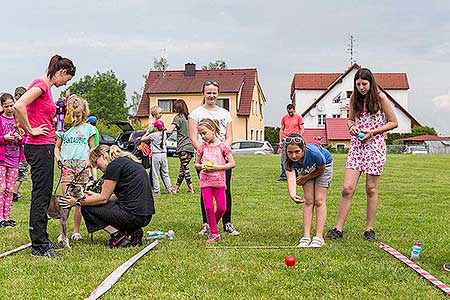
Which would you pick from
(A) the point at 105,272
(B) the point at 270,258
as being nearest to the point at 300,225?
(B) the point at 270,258

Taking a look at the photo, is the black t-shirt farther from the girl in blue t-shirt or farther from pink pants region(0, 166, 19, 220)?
pink pants region(0, 166, 19, 220)

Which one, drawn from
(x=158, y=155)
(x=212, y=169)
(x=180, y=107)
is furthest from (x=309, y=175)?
(x=158, y=155)

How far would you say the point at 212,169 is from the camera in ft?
22.6

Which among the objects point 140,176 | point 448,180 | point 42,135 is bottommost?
point 448,180

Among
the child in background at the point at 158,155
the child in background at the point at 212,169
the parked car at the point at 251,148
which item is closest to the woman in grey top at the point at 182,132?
the child in background at the point at 158,155

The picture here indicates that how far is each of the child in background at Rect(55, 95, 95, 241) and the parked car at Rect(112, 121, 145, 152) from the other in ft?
19.8

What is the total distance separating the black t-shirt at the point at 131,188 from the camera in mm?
6441

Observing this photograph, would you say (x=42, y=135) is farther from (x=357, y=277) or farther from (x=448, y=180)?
(x=448, y=180)

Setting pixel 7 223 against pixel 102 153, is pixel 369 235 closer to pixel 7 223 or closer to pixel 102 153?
pixel 102 153

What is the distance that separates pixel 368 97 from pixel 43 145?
3.52 meters

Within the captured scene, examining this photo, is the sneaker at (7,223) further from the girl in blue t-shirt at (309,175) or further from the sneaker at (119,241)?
the girl in blue t-shirt at (309,175)

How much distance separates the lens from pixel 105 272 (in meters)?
5.27

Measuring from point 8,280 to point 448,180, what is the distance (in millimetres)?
13524

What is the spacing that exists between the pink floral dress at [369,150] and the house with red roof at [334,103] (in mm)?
50181
